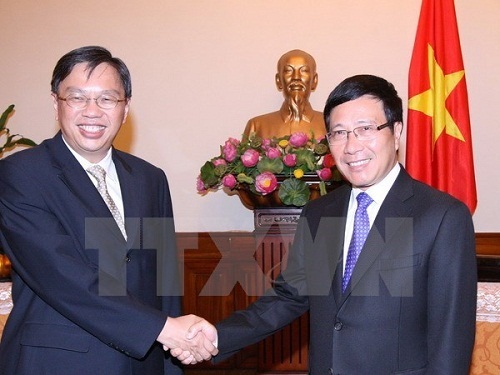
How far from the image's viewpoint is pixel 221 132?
4.57m

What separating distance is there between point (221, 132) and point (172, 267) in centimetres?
258

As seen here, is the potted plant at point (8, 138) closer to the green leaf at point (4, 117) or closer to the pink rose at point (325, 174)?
the green leaf at point (4, 117)

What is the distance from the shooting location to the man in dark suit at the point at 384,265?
1579 mm

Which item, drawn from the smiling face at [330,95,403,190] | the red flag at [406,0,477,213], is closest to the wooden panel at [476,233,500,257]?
the red flag at [406,0,477,213]

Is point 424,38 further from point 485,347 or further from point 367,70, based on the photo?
point 485,347

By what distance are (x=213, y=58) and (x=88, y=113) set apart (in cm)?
282

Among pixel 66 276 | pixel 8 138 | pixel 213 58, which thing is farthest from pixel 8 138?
pixel 66 276

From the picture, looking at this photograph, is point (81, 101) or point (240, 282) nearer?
point (81, 101)

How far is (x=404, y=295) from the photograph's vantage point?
63.7 inches

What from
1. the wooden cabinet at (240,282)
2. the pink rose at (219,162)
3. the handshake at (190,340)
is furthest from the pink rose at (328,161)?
the handshake at (190,340)

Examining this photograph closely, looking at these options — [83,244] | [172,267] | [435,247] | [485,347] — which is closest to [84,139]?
[83,244]

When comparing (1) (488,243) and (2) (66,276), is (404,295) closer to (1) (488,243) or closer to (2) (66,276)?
(2) (66,276)

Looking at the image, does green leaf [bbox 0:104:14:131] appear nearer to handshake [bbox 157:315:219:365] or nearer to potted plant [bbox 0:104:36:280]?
potted plant [bbox 0:104:36:280]

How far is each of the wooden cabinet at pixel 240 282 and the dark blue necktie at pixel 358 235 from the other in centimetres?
119
